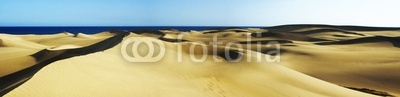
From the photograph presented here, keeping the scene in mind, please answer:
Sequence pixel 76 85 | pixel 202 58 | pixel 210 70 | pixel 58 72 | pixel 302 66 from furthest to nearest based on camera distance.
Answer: pixel 302 66 → pixel 202 58 → pixel 210 70 → pixel 58 72 → pixel 76 85

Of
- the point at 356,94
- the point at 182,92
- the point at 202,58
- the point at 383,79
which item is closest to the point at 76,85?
the point at 182,92

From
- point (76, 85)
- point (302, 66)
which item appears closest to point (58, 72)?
point (76, 85)

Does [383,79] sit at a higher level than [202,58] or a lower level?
lower

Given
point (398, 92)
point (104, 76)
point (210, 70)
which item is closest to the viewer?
point (104, 76)

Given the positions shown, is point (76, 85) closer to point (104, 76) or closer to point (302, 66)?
point (104, 76)

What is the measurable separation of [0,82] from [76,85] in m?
4.03

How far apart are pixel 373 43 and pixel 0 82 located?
23411mm

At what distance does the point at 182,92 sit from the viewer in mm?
7078

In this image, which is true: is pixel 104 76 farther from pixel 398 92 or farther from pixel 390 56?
pixel 390 56

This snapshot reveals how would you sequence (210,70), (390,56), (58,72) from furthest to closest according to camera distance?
(390,56) → (210,70) → (58,72)

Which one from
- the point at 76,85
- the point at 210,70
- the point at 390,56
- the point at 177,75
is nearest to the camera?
the point at 76,85

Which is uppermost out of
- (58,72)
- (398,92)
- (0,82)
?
(58,72)

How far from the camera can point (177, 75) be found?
28.8 feet

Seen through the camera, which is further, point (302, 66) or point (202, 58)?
point (302, 66)
